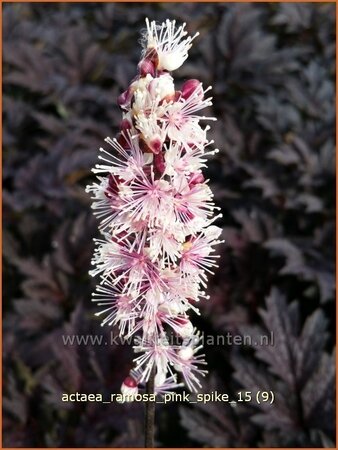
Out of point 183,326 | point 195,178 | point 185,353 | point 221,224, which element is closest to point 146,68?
point 195,178

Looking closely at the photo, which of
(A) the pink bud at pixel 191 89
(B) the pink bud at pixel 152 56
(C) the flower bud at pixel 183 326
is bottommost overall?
(C) the flower bud at pixel 183 326

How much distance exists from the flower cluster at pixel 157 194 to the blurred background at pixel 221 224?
984mm

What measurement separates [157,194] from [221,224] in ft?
6.57

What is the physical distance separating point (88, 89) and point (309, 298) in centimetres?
207

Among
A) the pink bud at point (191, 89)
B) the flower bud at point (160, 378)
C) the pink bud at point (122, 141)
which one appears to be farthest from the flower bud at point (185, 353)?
the pink bud at point (191, 89)

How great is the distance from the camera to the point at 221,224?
341cm

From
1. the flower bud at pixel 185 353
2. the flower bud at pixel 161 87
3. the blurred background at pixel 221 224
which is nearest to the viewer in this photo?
the flower bud at pixel 161 87

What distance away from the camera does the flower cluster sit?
1410 mm

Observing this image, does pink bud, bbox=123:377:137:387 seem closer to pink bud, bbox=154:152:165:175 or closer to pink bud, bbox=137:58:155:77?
pink bud, bbox=154:152:165:175

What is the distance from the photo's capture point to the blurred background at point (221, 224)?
7.91ft

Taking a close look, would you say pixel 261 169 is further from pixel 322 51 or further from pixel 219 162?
pixel 322 51

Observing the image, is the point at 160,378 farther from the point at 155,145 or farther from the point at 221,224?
the point at 221,224

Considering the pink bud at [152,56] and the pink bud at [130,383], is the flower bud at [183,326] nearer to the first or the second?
the pink bud at [130,383]

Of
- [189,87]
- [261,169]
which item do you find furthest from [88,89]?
[189,87]
